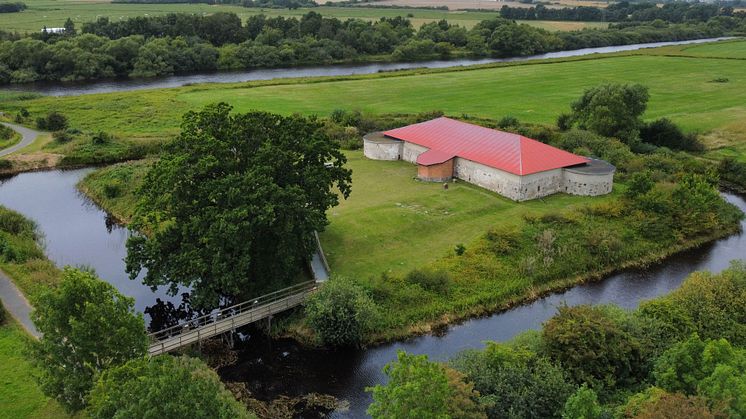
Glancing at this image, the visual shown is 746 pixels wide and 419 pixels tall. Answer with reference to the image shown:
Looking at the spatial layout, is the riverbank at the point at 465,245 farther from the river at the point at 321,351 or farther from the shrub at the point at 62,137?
the shrub at the point at 62,137

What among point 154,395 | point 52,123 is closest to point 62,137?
point 52,123

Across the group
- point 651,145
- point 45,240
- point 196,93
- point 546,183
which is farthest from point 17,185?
point 651,145

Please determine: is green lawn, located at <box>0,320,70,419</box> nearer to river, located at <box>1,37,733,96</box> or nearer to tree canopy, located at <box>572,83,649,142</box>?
tree canopy, located at <box>572,83,649,142</box>

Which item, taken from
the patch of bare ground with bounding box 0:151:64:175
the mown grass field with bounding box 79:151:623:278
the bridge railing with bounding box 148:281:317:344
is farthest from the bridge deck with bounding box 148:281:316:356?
the patch of bare ground with bounding box 0:151:64:175

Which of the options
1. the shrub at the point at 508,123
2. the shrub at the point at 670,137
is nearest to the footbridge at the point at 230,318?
the shrub at the point at 508,123

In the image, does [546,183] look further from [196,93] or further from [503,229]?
[196,93]

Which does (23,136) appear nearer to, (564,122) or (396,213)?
(396,213)
